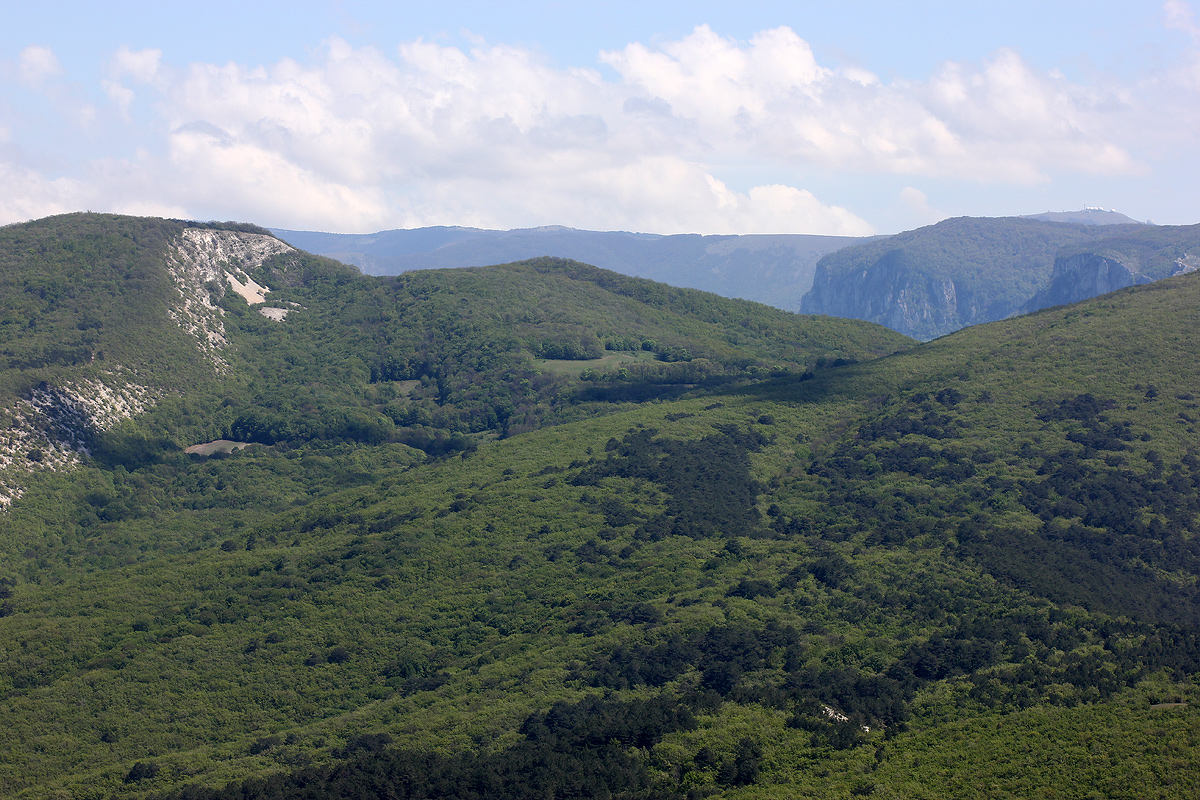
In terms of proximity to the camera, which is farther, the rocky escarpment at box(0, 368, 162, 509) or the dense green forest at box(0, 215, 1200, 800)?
the rocky escarpment at box(0, 368, 162, 509)

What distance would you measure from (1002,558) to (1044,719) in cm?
3810

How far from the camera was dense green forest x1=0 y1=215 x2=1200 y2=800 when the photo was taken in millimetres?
64500

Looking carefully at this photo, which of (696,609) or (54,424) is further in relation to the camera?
(54,424)

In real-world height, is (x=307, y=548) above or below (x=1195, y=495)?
below

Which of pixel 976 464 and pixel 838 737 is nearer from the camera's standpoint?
pixel 838 737

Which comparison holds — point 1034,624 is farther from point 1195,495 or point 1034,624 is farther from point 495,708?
point 495,708

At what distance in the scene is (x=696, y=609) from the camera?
9475 cm

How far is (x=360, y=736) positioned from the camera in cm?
7762

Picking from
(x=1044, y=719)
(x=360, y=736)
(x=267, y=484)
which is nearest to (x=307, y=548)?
(x=360, y=736)

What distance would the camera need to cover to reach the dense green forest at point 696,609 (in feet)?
212

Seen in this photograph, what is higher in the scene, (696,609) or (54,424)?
(54,424)

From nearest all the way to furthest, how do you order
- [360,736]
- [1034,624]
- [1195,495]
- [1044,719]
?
[1044,719], [360,736], [1034,624], [1195,495]

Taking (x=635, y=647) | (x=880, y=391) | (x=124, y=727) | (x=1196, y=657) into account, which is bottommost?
(x=124, y=727)

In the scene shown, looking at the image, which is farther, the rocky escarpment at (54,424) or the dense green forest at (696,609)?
the rocky escarpment at (54,424)
